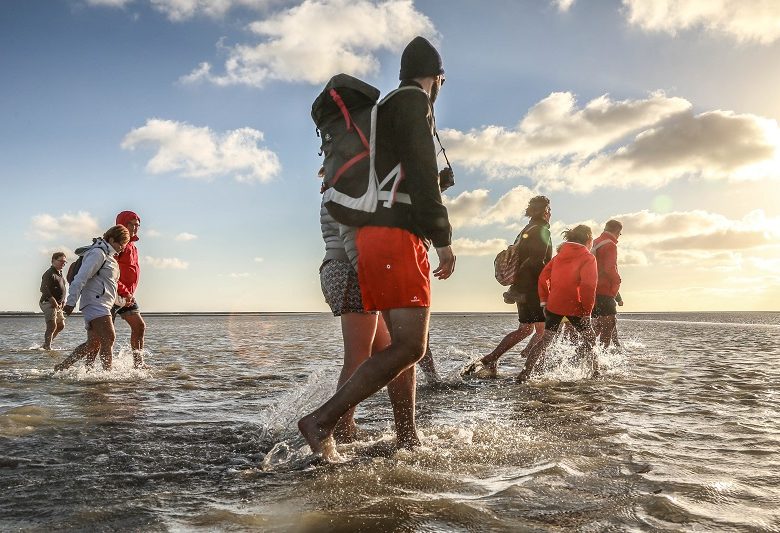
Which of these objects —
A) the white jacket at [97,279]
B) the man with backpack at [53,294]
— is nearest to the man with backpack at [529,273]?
the white jacket at [97,279]

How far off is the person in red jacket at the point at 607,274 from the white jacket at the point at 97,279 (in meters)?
7.43

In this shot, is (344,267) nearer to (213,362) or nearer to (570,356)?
(570,356)

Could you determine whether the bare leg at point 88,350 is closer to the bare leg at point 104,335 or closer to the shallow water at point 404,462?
the bare leg at point 104,335

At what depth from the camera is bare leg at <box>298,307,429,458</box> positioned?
10.0 feet

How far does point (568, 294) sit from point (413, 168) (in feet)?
17.0

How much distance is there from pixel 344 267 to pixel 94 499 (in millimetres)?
1744

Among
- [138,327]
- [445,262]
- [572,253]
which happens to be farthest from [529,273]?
[138,327]

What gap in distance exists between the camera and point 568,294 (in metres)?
7.69

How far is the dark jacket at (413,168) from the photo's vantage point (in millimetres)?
3074

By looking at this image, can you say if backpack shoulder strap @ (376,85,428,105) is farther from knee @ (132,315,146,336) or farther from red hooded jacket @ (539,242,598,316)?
knee @ (132,315,146,336)

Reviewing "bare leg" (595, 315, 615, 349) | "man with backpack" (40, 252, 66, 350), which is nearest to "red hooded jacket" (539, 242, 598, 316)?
"bare leg" (595, 315, 615, 349)

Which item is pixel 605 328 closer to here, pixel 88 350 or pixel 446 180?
pixel 446 180

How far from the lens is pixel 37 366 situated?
30.6 feet

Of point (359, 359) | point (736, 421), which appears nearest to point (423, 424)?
point (359, 359)
